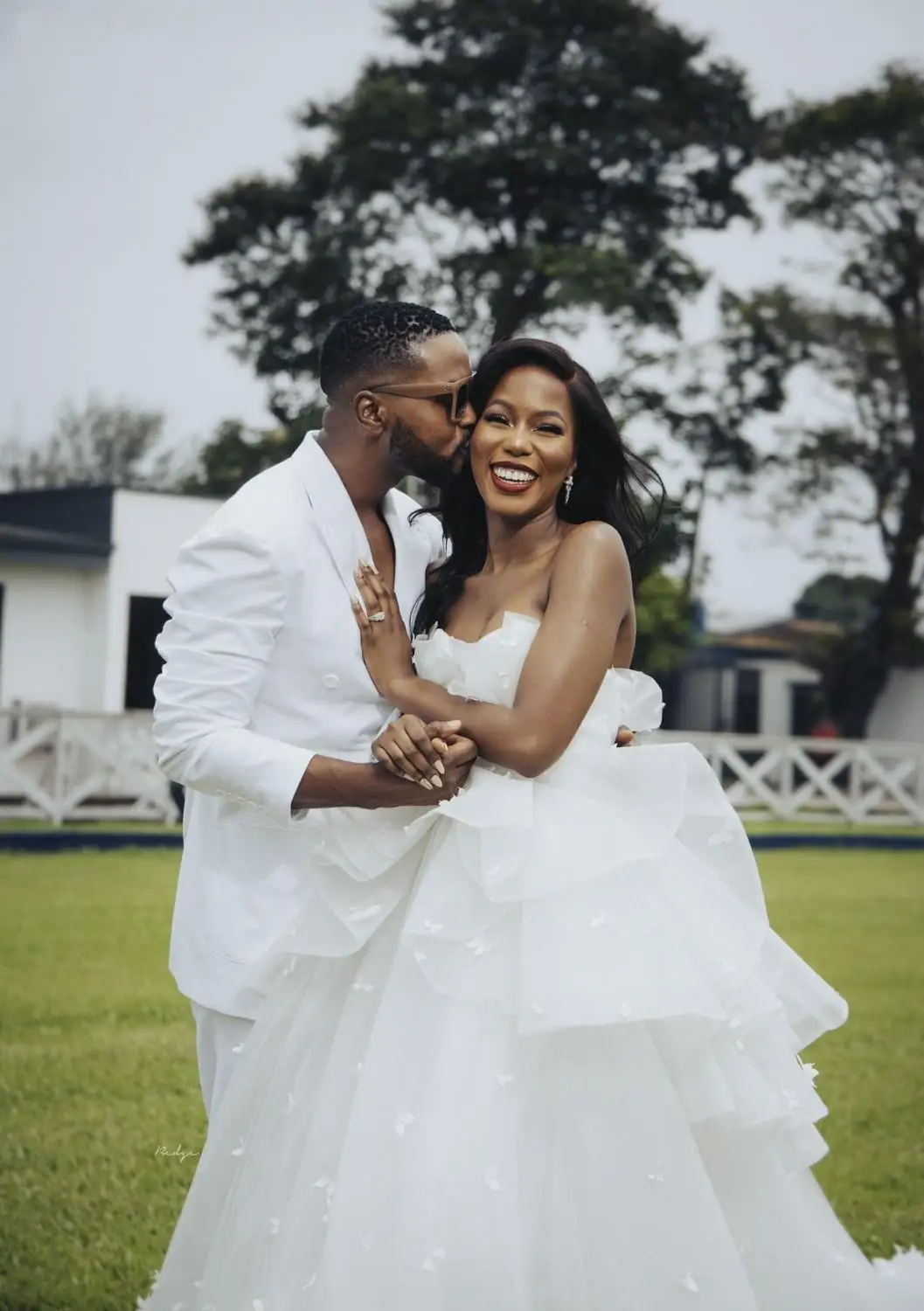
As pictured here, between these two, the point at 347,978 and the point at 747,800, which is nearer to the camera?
the point at 347,978

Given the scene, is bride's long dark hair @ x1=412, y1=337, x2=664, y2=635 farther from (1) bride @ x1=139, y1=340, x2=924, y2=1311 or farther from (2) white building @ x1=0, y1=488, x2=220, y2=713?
(2) white building @ x1=0, y1=488, x2=220, y2=713

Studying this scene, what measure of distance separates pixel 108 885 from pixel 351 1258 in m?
9.95

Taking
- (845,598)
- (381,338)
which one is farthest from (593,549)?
(845,598)

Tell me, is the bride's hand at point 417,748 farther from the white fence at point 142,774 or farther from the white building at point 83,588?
the white building at point 83,588

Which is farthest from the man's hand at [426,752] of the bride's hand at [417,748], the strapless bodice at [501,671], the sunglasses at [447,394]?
the sunglasses at [447,394]

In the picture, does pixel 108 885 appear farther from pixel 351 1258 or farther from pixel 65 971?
pixel 351 1258

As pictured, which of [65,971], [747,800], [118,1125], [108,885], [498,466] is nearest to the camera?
[498,466]

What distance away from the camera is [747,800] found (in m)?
21.5

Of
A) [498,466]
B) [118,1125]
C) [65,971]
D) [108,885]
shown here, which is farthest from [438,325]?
[108,885]

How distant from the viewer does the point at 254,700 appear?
333cm

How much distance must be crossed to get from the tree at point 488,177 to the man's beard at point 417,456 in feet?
73.1

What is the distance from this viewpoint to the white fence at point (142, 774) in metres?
16.8

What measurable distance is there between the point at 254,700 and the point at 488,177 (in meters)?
24.6

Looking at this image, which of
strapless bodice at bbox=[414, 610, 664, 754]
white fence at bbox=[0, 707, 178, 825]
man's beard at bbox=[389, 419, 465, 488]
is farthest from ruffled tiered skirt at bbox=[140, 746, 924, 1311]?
white fence at bbox=[0, 707, 178, 825]
